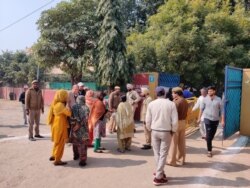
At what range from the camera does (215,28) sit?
2095cm

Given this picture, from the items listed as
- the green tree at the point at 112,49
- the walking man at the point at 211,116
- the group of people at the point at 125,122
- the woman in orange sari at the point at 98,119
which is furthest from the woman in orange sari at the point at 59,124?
the green tree at the point at 112,49

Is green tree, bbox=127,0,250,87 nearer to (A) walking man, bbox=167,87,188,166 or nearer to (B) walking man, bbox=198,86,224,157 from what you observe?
(B) walking man, bbox=198,86,224,157

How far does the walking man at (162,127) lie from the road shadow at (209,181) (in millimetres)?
298

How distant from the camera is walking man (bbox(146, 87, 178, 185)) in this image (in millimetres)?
6443

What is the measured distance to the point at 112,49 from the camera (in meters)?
16.7

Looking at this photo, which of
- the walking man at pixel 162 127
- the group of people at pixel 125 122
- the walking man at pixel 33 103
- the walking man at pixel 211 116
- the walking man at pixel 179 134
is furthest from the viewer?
the walking man at pixel 33 103

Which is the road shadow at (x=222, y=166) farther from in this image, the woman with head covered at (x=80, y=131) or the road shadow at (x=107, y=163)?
the woman with head covered at (x=80, y=131)

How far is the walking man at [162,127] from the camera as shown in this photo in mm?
6443

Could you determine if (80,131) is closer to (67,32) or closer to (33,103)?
(33,103)

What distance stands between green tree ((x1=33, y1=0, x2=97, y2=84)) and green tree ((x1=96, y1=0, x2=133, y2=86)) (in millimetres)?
5685

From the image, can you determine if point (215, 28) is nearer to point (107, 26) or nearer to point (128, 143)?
point (107, 26)

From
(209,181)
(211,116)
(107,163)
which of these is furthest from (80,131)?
(211,116)

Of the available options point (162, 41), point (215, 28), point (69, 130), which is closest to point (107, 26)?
point (162, 41)

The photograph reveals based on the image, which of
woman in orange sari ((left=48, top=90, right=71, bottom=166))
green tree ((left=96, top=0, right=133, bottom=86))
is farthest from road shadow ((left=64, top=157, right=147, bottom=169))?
green tree ((left=96, top=0, right=133, bottom=86))
